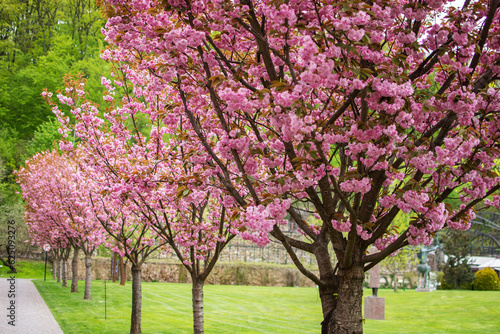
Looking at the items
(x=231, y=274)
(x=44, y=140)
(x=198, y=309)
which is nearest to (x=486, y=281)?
(x=231, y=274)

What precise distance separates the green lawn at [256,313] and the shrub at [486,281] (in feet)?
10.3

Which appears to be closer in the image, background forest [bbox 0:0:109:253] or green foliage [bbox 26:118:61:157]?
green foliage [bbox 26:118:61:157]

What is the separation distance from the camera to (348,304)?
415cm

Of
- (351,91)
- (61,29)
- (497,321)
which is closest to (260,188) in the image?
(351,91)

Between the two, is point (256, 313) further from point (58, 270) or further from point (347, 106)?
point (58, 270)

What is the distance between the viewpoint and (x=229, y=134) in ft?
13.0

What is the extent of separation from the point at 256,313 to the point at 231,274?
45.3 ft

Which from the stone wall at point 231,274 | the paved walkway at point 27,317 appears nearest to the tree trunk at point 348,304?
the paved walkway at point 27,317

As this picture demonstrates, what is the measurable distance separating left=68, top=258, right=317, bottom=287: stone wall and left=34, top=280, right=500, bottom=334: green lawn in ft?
24.3

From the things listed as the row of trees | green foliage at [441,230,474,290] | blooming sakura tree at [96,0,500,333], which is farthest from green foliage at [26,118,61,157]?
blooming sakura tree at [96,0,500,333]

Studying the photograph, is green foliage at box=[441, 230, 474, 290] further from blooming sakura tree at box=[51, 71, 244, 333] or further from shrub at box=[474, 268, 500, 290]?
blooming sakura tree at box=[51, 71, 244, 333]

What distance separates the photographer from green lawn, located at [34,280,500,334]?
43.1ft

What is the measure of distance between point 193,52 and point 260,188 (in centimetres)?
155

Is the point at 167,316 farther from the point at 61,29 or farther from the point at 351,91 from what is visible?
the point at 61,29
